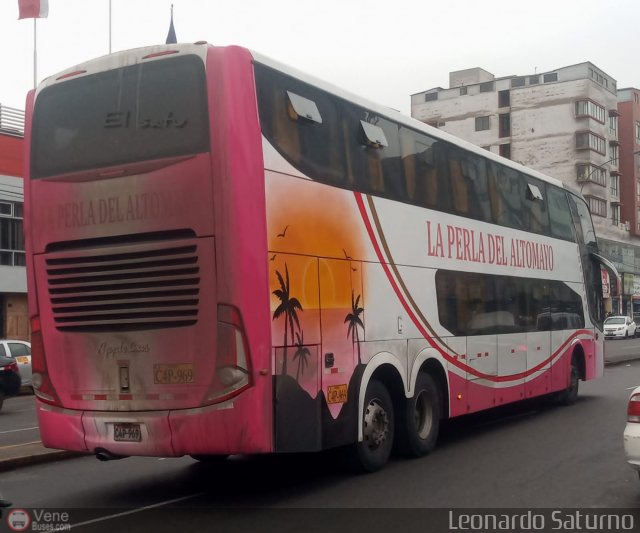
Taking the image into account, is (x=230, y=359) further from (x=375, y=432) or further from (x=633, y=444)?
(x=633, y=444)

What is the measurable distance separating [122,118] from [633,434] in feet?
18.4

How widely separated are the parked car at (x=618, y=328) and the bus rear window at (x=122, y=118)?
5190 cm

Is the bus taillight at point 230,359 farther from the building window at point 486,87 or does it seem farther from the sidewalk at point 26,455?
the building window at point 486,87

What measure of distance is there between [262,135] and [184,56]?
3.48 feet

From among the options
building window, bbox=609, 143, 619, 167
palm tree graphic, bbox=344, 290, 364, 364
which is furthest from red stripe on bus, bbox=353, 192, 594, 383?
building window, bbox=609, 143, 619, 167

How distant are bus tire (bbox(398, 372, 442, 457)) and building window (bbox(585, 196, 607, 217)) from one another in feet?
214

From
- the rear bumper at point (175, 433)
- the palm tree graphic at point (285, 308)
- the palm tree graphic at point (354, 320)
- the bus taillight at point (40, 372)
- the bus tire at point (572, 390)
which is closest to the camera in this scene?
the rear bumper at point (175, 433)

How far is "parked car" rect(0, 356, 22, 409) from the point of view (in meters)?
17.9

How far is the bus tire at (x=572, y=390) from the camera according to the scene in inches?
659

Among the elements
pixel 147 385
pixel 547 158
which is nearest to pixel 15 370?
pixel 147 385

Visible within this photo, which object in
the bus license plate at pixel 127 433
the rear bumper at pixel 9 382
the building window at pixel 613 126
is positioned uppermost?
the building window at pixel 613 126

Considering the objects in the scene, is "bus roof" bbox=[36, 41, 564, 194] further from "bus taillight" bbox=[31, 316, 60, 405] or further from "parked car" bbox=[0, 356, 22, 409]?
"parked car" bbox=[0, 356, 22, 409]

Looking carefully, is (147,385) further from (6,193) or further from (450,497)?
(6,193)

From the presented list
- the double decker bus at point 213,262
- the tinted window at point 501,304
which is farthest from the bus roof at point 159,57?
the tinted window at point 501,304
